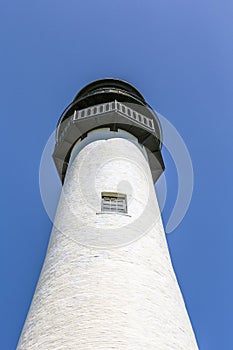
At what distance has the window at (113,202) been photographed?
10.1m

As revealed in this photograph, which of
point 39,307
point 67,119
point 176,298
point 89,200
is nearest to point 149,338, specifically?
point 176,298

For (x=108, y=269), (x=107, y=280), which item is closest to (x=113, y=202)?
(x=108, y=269)

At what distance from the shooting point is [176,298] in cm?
829

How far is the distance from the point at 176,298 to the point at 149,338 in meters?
1.70

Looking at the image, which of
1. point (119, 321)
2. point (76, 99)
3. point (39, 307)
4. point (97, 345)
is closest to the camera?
point (97, 345)

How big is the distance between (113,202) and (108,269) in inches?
106

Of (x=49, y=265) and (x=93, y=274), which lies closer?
(x=93, y=274)

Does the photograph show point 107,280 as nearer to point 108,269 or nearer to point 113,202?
point 108,269

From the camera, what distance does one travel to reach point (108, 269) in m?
8.05

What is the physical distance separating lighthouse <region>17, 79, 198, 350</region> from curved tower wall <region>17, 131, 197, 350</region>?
17mm

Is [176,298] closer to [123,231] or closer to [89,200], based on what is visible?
[123,231]

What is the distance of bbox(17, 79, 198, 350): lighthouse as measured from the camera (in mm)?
6863

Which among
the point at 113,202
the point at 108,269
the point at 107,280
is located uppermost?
the point at 113,202

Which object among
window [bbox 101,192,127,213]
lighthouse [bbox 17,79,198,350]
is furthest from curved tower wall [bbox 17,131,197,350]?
window [bbox 101,192,127,213]
